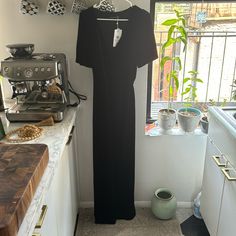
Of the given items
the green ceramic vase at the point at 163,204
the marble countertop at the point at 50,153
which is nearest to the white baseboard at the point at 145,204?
the green ceramic vase at the point at 163,204

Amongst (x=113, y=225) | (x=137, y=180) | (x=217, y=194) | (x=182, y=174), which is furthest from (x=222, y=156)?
(x=113, y=225)

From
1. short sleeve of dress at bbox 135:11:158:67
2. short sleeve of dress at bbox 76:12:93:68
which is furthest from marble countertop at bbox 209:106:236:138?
short sleeve of dress at bbox 76:12:93:68

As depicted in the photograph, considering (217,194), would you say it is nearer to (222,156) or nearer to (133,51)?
(222,156)

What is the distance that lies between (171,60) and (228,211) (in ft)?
3.37

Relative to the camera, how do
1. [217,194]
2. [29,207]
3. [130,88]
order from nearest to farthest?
[29,207]
[217,194]
[130,88]

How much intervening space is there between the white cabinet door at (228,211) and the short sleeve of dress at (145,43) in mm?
856

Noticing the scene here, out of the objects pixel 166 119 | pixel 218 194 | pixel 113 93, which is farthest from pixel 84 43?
pixel 218 194

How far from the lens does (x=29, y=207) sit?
0.93 m

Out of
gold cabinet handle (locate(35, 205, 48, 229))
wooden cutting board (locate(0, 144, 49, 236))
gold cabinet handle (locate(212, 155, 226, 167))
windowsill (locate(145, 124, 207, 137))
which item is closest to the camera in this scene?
wooden cutting board (locate(0, 144, 49, 236))

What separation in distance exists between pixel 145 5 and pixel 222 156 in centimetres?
103

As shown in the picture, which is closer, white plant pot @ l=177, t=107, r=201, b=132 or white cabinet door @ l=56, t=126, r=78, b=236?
white cabinet door @ l=56, t=126, r=78, b=236

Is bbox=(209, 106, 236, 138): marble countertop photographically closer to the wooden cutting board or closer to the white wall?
the white wall

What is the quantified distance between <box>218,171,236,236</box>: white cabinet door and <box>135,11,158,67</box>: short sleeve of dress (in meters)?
0.86

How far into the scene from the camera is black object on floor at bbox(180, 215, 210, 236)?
2.08 metres
